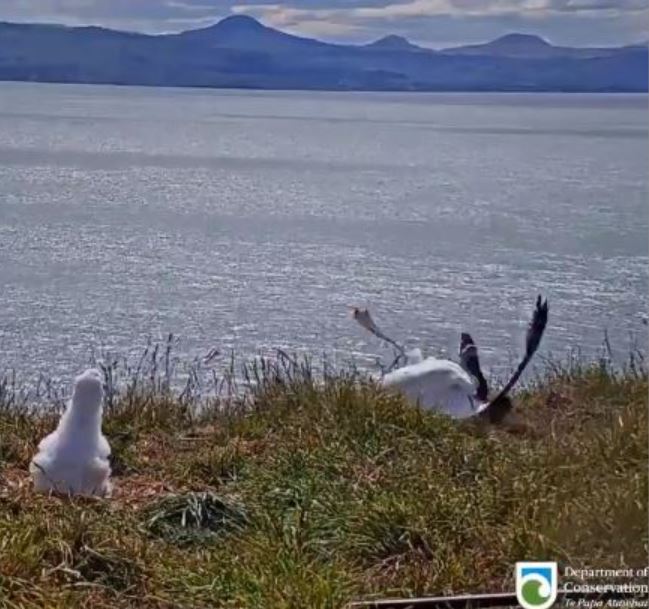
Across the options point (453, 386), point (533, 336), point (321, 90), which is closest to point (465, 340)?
point (533, 336)

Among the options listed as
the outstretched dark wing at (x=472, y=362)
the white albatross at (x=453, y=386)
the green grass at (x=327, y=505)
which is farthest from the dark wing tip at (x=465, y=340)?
the green grass at (x=327, y=505)

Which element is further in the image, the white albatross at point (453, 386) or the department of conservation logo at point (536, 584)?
the white albatross at point (453, 386)

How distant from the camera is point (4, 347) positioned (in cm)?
520

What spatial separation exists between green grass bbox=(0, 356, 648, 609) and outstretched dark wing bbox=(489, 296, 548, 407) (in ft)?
0.73

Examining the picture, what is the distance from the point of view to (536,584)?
2.69m

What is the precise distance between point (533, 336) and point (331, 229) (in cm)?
256

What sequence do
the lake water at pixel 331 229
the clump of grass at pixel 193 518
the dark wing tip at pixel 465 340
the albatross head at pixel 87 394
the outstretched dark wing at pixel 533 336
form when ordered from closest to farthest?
the clump of grass at pixel 193 518, the albatross head at pixel 87 394, the outstretched dark wing at pixel 533 336, the dark wing tip at pixel 465 340, the lake water at pixel 331 229

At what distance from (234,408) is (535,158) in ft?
11.0

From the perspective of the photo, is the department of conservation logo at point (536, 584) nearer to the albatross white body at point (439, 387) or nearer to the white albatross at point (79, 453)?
the white albatross at point (79, 453)

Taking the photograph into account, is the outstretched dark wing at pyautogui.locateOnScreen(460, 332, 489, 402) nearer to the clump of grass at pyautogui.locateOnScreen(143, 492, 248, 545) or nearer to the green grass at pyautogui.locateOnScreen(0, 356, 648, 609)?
the green grass at pyautogui.locateOnScreen(0, 356, 648, 609)

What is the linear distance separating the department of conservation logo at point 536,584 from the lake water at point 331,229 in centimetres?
147

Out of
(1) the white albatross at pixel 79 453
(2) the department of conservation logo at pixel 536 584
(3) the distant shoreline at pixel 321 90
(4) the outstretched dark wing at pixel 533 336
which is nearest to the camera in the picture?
(2) the department of conservation logo at pixel 536 584

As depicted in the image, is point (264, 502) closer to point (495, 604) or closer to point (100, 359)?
point (495, 604)

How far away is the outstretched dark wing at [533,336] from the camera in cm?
431
